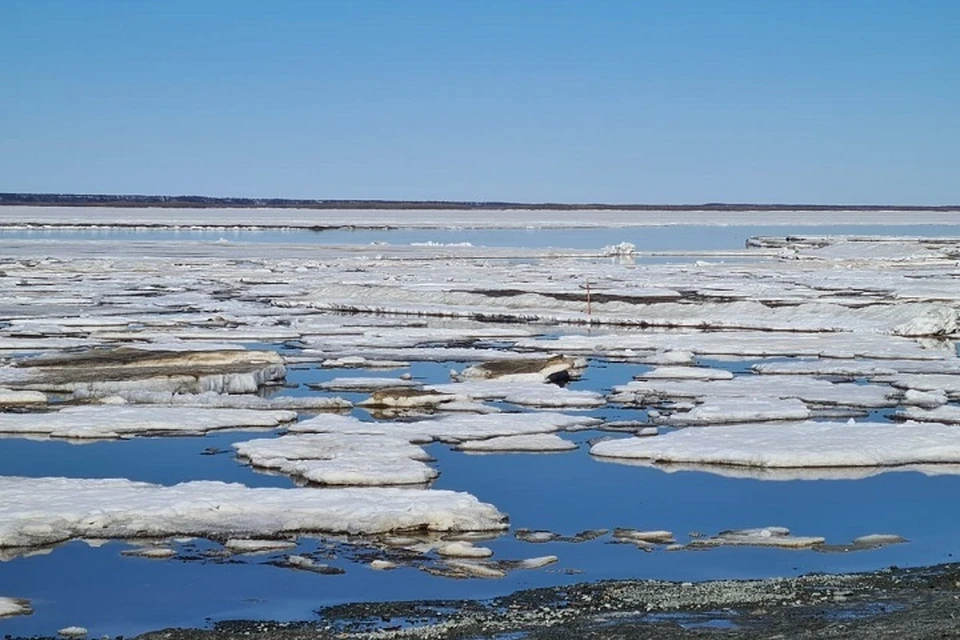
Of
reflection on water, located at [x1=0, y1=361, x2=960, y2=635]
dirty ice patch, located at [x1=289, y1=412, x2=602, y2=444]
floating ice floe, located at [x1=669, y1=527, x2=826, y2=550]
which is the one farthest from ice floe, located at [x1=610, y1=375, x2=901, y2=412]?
floating ice floe, located at [x1=669, y1=527, x2=826, y2=550]

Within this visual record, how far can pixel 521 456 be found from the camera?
10438mm

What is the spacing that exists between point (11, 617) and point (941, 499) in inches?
226

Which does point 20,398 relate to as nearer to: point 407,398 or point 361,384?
point 361,384

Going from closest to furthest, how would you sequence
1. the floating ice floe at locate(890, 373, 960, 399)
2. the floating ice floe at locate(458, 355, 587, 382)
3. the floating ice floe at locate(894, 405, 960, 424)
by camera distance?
the floating ice floe at locate(894, 405, 960, 424), the floating ice floe at locate(890, 373, 960, 399), the floating ice floe at locate(458, 355, 587, 382)

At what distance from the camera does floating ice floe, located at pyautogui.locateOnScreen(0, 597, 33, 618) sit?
6.36m

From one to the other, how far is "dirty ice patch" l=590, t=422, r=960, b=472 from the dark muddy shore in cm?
306

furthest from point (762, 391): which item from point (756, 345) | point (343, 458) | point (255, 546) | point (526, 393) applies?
point (255, 546)

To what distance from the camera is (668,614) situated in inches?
242

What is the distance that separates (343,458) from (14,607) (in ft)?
11.2

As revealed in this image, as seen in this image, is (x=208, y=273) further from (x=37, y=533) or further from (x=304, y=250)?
(x=37, y=533)

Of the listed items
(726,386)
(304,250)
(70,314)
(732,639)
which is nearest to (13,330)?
(70,314)

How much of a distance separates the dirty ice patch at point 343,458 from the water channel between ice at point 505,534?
0.53 feet

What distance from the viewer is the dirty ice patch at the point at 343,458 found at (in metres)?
9.06

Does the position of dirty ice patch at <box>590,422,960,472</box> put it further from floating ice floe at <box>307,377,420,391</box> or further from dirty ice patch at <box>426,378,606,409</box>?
floating ice floe at <box>307,377,420,391</box>
